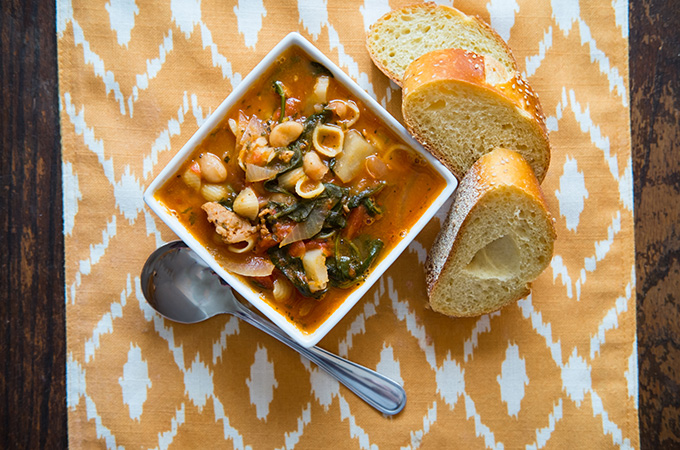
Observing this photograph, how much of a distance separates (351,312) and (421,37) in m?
1.43

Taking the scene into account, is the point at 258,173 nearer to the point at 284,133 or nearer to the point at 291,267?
the point at 284,133

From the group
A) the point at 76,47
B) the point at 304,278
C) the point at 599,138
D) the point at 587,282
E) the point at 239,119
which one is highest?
the point at 76,47

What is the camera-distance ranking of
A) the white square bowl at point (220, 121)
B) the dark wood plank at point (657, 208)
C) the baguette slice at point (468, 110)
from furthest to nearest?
the dark wood plank at point (657, 208) → the baguette slice at point (468, 110) → the white square bowl at point (220, 121)

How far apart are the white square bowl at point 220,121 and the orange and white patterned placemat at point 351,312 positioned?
1.31 ft

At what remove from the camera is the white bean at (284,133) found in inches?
81.7

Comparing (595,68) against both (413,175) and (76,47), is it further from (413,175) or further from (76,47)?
(76,47)

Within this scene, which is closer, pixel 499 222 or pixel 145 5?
pixel 499 222

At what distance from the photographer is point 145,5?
2.46 metres

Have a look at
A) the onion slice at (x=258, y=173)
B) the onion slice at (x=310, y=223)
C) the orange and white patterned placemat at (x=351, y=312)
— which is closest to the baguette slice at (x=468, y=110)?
the orange and white patterned placemat at (x=351, y=312)

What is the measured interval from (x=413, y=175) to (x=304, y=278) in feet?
2.19

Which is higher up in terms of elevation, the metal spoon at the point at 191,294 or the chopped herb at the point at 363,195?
the chopped herb at the point at 363,195

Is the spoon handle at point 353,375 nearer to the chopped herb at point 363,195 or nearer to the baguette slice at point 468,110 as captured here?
the chopped herb at point 363,195

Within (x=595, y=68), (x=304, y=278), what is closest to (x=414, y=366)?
(x=304, y=278)

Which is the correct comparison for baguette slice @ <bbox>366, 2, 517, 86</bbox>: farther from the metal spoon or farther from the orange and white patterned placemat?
the metal spoon
